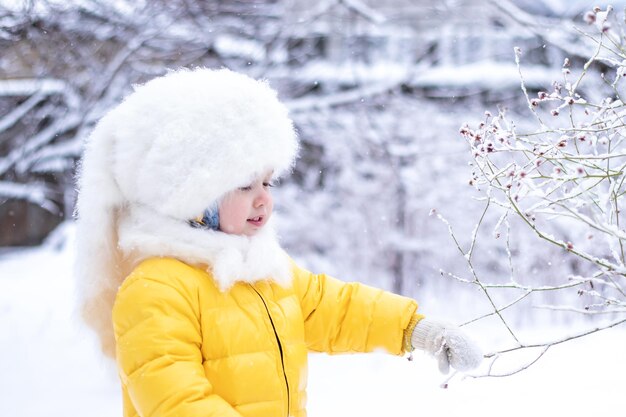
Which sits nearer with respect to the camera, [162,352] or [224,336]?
[162,352]

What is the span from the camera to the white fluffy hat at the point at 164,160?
1901 mm

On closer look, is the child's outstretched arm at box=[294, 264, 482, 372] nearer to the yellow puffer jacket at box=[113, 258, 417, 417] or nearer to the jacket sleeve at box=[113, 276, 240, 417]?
the yellow puffer jacket at box=[113, 258, 417, 417]

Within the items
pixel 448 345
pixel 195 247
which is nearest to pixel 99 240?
pixel 195 247

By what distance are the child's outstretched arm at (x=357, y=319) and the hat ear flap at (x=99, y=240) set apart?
572 mm

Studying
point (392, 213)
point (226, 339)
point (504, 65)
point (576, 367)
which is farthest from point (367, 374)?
point (504, 65)

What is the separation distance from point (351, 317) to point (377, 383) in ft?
10.1

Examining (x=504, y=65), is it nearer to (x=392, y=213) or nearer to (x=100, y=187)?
(x=392, y=213)

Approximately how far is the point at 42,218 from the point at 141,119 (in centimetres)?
852

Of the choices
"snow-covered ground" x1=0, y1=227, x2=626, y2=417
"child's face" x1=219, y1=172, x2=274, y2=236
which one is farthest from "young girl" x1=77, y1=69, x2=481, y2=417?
"snow-covered ground" x1=0, y1=227, x2=626, y2=417

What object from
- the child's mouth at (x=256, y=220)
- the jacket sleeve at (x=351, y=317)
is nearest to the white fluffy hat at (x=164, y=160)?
the child's mouth at (x=256, y=220)

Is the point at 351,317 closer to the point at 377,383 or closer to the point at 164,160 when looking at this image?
the point at 164,160

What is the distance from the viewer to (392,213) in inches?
324

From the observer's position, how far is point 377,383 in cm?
510

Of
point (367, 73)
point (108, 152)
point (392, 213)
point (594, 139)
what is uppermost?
point (367, 73)
